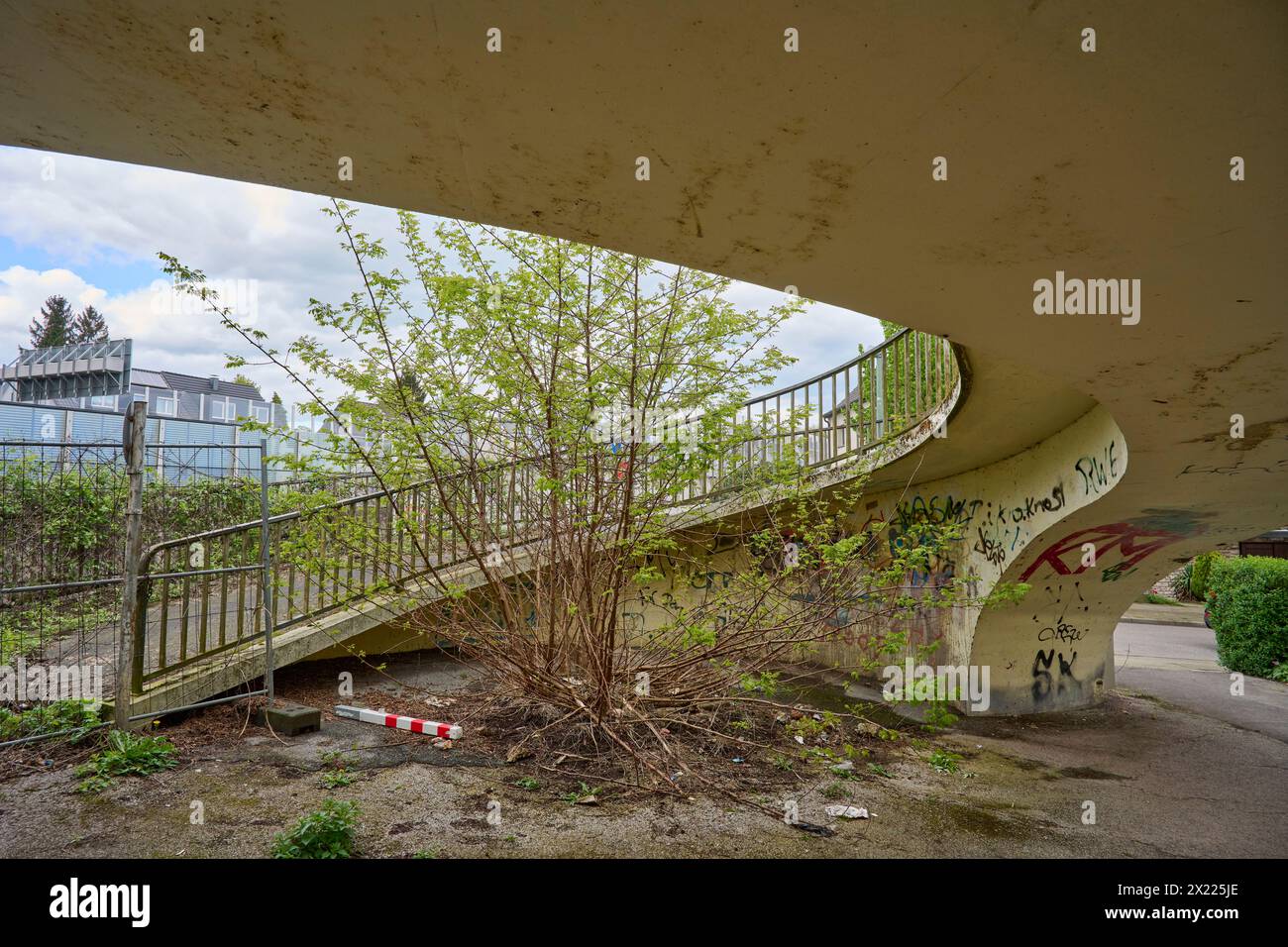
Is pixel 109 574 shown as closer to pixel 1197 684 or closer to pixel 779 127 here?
pixel 779 127

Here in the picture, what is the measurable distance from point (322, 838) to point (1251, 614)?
1401 centimetres

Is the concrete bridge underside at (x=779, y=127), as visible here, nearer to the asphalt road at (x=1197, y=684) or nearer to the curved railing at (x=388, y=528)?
the curved railing at (x=388, y=528)

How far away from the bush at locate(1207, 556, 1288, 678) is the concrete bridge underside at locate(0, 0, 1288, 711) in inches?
423

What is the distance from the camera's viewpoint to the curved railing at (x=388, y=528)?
6.49m

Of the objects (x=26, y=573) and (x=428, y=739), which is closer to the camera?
(x=428, y=739)

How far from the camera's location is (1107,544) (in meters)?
8.05

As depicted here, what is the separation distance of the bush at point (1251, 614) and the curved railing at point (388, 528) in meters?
8.24

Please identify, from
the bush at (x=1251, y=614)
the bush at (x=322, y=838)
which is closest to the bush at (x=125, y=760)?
the bush at (x=322, y=838)

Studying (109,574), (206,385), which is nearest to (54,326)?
(206,385)

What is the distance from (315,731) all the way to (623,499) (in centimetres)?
360

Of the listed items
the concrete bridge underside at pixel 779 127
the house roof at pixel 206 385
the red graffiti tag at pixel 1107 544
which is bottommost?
the red graffiti tag at pixel 1107 544

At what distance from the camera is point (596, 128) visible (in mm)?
2180
